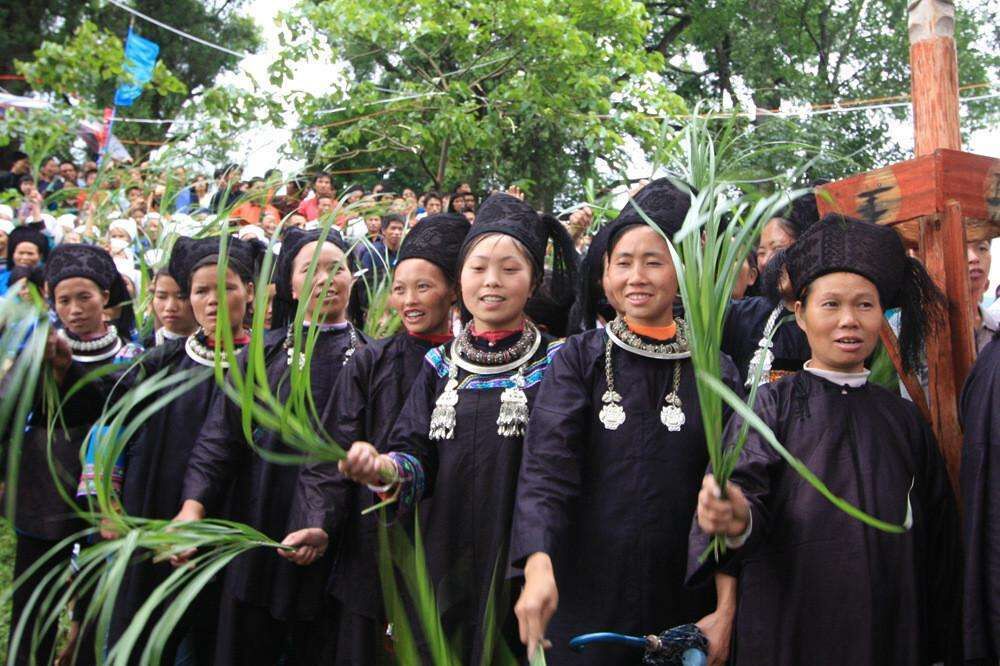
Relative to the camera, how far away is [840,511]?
115 inches

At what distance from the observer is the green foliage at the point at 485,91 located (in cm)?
905

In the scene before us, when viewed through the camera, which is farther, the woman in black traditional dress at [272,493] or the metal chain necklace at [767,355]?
the woman in black traditional dress at [272,493]

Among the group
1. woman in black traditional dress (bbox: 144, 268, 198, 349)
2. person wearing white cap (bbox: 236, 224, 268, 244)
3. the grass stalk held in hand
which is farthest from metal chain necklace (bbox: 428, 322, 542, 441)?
person wearing white cap (bbox: 236, 224, 268, 244)

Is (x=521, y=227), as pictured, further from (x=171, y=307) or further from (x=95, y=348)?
(x=95, y=348)

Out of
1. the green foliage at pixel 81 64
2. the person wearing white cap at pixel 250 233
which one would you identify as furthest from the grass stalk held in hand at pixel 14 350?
the green foliage at pixel 81 64

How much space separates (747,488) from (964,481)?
65 cm

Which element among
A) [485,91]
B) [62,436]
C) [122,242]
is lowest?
[62,436]

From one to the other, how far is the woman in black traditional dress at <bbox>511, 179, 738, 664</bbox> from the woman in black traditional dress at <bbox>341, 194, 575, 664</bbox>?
0.23 meters

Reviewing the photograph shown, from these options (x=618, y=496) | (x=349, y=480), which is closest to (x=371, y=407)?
(x=349, y=480)

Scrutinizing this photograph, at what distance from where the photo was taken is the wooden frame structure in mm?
3244

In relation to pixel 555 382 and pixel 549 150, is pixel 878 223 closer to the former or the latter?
pixel 555 382

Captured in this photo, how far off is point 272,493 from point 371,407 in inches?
26.1

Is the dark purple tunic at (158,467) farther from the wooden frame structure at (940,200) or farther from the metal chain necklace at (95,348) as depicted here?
the wooden frame structure at (940,200)

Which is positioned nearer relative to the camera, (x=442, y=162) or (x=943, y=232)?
(x=943, y=232)
